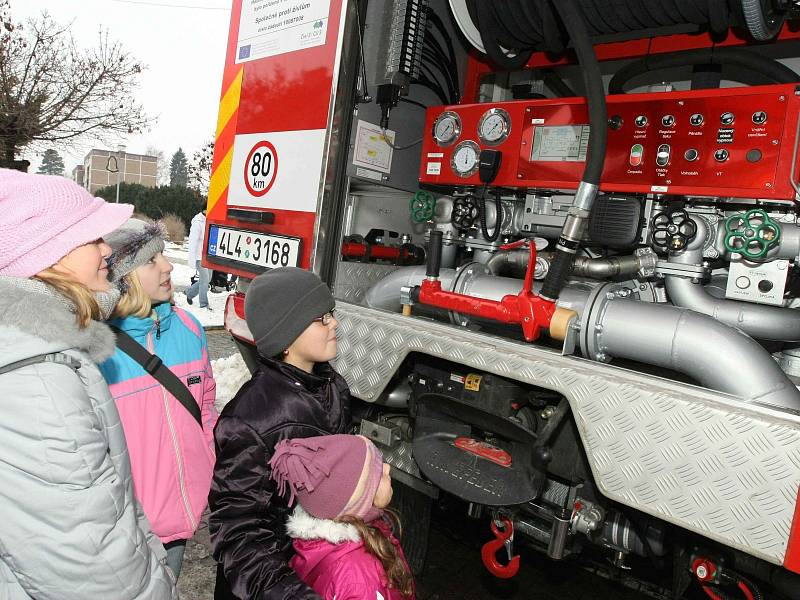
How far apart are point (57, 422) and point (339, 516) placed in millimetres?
642

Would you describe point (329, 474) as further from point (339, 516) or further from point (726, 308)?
point (726, 308)

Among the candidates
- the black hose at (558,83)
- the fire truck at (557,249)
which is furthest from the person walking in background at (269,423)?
the black hose at (558,83)

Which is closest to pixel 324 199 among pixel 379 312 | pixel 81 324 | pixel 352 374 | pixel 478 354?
pixel 379 312

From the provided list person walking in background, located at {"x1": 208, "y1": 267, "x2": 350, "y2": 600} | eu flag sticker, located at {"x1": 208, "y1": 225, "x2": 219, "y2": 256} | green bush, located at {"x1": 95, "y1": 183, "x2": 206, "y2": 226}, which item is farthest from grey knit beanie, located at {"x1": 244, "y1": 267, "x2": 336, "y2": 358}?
green bush, located at {"x1": 95, "y1": 183, "x2": 206, "y2": 226}

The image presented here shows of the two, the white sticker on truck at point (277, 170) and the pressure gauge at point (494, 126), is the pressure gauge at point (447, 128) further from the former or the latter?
the white sticker on truck at point (277, 170)

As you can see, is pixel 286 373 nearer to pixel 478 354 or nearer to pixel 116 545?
pixel 116 545

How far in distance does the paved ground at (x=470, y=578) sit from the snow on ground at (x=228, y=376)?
5.50ft

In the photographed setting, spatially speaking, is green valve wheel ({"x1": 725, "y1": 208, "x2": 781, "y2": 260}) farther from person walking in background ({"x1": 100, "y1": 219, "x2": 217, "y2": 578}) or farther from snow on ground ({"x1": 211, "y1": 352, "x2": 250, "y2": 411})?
snow on ground ({"x1": 211, "y1": 352, "x2": 250, "y2": 411})

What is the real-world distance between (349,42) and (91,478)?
216 centimetres

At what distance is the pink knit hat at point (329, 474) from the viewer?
4.59 ft

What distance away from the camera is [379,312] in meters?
2.54

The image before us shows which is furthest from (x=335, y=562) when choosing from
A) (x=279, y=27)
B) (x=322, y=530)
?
(x=279, y=27)

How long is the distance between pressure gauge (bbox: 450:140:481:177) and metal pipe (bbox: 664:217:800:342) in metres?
1.01

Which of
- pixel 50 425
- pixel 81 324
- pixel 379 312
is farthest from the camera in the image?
pixel 379 312
